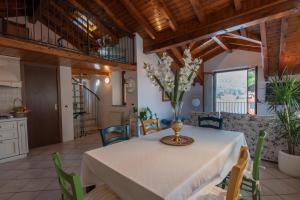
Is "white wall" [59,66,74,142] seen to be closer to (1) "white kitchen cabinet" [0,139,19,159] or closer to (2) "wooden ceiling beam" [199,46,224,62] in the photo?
(1) "white kitchen cabinet" [0,139,19,159]

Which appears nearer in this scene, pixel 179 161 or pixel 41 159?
pixel 179 161

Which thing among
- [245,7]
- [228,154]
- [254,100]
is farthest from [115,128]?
[254,100]

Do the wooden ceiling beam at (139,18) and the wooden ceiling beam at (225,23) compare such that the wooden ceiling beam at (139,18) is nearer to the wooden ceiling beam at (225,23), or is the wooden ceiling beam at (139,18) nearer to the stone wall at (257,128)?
the wooden ceiling beam at (225,23)

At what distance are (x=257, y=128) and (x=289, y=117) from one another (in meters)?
0.65

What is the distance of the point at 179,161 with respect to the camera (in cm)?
137

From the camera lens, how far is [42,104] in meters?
4.42

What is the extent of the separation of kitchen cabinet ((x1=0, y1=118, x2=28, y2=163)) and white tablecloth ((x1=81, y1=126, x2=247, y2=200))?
9.17 feet

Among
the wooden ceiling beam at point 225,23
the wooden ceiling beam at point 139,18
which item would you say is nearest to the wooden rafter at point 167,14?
the wooden ceiling beam at point 225,23

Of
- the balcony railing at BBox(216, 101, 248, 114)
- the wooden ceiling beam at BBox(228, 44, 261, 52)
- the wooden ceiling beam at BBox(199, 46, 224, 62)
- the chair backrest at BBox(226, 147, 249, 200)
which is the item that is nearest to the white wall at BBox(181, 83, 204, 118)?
the balcony railing at BBox(216, 101, 248, 114)

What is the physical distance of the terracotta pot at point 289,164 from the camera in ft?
8.42

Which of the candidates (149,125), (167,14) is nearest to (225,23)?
(167,14)

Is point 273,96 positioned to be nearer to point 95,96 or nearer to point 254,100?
point 254,100

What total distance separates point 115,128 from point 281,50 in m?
4.73

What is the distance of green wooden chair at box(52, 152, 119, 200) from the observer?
3.05 feet
